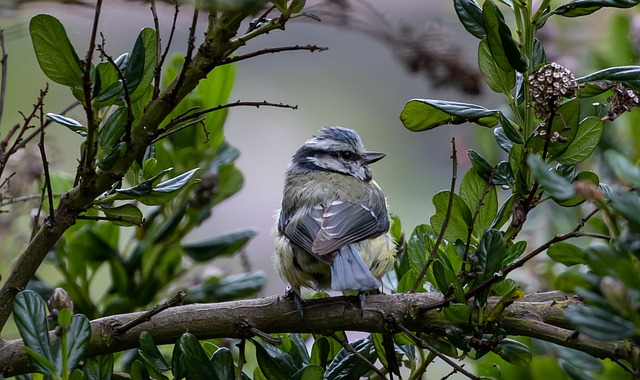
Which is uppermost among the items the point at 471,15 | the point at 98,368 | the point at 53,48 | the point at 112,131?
the point at 471,15

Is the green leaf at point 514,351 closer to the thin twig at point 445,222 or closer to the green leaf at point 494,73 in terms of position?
the thin twig at point 445,222

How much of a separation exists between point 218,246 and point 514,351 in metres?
0.85

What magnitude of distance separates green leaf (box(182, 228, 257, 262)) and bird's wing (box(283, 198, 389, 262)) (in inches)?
6.1

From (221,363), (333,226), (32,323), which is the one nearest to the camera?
(32,323)

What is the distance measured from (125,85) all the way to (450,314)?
1.94 feet

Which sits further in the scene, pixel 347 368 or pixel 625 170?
pixel 347 368

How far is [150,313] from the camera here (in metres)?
1.21

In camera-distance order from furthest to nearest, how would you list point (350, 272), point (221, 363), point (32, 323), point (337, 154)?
point (337, 154), point (350, 272), point (221, 363), point (32, 323)

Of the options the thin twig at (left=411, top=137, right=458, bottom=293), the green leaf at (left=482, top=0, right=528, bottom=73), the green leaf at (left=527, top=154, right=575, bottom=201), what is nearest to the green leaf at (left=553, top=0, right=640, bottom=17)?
the green leaf at (left=482, top=0, right=528, bottom=73)

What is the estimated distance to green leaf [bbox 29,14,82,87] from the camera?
1164 mm

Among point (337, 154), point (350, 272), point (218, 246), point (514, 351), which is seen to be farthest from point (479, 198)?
point (337, 154)

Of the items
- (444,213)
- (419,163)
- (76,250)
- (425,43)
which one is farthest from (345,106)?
(444,213)

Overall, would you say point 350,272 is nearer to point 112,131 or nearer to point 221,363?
point 221,363

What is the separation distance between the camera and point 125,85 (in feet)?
3.75
